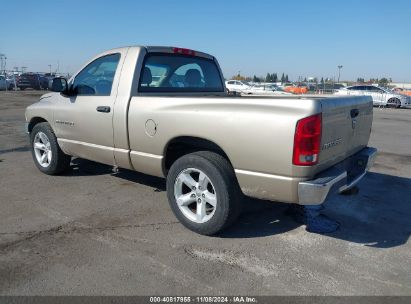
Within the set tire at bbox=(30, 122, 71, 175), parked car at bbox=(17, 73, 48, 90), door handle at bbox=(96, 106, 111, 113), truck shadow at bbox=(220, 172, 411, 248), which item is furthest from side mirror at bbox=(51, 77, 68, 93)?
parked car at bbox=(17, 73, 48, 90)

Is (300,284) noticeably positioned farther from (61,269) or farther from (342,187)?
(61,269)

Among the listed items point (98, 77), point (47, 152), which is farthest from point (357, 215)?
point (47, 152)

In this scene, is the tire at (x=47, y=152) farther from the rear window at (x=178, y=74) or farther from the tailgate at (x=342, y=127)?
the tailgate at (x=342, y=127)

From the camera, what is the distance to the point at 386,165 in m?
7.03

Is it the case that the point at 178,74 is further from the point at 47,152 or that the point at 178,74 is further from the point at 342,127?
the point at 47,152

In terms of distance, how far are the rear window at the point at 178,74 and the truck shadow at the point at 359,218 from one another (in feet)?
5.64

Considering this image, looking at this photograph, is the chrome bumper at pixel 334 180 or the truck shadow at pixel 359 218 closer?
the chrome bumper at pixel 334 180

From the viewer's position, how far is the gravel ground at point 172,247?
2875 mm

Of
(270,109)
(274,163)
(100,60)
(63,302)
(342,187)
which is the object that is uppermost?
(100,60)

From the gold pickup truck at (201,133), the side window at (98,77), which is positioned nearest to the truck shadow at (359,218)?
the gold pickup truck at (201,133)

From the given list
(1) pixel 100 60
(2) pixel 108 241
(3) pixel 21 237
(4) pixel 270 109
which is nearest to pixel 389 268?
(4) pixel 270 109

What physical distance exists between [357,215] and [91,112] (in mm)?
3439

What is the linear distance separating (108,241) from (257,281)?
149 centimetres

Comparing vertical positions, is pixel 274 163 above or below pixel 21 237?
above
